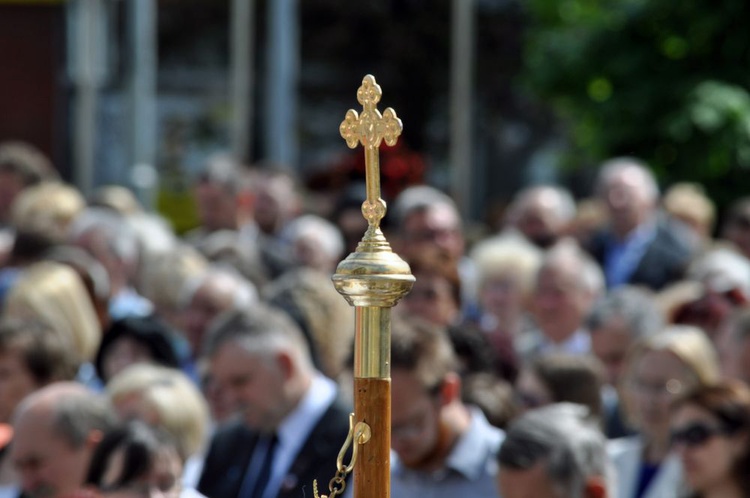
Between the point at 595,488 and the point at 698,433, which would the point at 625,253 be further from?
the point at 595,488

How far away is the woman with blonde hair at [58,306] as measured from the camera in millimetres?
7742

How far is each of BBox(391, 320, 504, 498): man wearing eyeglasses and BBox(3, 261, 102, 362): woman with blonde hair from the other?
7.67 ft

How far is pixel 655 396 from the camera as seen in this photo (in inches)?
255

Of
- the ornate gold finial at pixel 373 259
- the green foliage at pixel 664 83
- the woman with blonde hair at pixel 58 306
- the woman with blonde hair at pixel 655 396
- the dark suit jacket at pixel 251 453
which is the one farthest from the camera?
the green foliage at pixel 664 83

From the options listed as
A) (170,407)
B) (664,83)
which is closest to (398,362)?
(170,407)

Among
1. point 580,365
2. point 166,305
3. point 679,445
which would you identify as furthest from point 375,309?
point 166,305

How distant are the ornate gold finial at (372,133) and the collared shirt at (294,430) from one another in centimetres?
279

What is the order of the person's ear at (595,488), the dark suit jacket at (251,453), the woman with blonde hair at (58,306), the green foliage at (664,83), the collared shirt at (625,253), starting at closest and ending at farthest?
the person's ear at (595,488) → the dark suit jacket at (251,453) → the woman with blonde hair at (58,306) → the collared shirt at (625,253) → the green foliage at (664,83)

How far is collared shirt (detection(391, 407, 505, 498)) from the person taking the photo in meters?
5.86

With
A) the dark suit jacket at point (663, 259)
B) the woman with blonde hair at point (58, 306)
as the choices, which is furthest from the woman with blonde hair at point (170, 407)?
the dark suit jacket at point (663, 259)

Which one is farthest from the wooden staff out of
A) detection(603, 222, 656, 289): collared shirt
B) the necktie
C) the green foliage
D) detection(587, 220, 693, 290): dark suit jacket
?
the green foliage

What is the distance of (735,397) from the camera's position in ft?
18.2

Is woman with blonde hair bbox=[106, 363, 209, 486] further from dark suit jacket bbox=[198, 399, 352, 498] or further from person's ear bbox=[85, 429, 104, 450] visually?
person's ear bbox=[85, 429, 104, 450]

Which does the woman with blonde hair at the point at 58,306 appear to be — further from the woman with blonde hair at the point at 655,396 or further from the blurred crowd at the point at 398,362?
the woman with blonde hair at the point at 655,396
